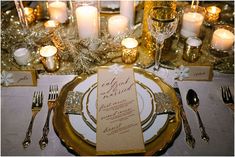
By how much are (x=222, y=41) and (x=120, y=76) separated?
0.41 meters

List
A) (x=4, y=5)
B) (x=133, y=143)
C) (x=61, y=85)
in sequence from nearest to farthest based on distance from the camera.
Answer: (x=133, y=143), (x=61, y=85), (x=4, y=5)

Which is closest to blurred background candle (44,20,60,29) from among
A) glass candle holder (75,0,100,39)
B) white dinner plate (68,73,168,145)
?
glass candle holder (75,0,100,39)

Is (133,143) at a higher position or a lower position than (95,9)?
lower

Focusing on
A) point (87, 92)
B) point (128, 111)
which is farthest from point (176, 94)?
point (87, 92)

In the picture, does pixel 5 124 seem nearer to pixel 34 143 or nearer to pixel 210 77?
pixel 34 143

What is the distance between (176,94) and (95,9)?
43 cm

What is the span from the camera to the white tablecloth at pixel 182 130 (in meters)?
0.71

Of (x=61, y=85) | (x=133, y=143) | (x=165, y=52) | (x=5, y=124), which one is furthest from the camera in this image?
(x=165, y=52)

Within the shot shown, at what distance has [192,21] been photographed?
0.99 metres

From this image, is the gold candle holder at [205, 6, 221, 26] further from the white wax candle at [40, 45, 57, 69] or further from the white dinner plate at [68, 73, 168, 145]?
the white wax candle at [40, 45, 57, 69]

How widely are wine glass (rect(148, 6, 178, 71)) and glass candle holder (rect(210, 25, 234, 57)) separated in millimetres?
206

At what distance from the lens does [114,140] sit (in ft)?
2.19

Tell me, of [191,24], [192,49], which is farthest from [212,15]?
[192,49]

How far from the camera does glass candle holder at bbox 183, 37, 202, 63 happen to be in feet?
3.00
